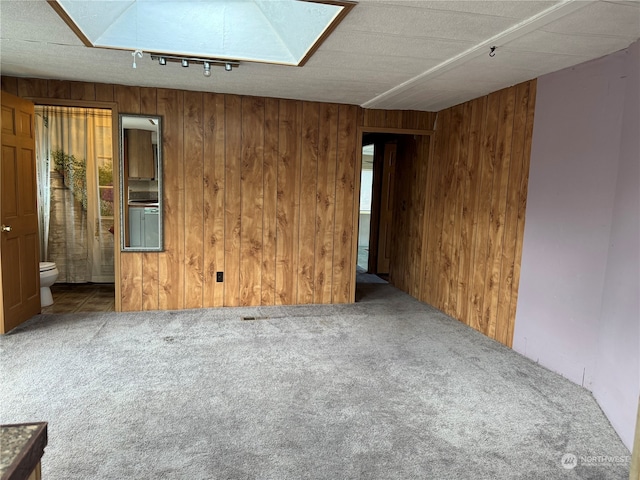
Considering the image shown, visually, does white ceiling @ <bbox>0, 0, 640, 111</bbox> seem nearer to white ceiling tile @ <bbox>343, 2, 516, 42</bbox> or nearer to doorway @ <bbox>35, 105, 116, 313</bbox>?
white ceiling tile @ <bbox>343, 2, 516, 42</bbox>

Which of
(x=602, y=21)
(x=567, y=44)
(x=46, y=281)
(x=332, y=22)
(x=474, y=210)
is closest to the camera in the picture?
(x=602, y=21)

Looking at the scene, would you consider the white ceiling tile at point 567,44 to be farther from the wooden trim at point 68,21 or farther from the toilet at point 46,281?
the toilet at point 46,281

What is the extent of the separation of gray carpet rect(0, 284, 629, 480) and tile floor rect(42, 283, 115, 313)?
42cm

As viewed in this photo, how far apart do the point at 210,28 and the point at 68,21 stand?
32.2 inches

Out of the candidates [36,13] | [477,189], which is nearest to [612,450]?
[477,189]

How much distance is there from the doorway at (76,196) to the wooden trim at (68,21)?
8.39ft

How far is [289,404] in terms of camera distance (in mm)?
2379

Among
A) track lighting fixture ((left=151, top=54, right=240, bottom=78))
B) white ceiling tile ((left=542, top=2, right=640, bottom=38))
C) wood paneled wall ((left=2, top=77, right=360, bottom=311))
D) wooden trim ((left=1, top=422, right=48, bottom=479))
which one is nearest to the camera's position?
A: wooden trim ((left=1, top=422, right=48, bottom=479))

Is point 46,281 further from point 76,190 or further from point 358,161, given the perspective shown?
point 358,161

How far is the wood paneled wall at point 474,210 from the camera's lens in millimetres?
3312

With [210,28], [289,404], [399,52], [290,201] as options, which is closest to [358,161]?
[290,201]

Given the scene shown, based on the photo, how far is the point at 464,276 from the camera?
398cm

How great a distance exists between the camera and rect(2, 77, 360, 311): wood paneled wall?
4.00m

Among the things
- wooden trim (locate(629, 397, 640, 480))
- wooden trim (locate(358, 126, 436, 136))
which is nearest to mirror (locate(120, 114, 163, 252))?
wooden trim (locate(358, 126, 436, 136))
